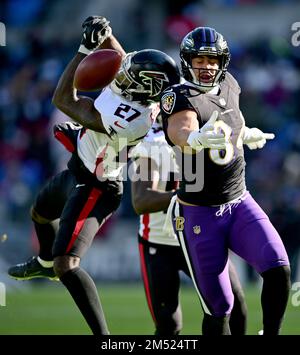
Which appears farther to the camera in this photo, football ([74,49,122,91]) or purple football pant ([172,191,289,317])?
football ([74,49,122,91])

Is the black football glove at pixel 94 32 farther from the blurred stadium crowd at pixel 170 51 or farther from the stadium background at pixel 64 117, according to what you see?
the blurred stadium crowd at pixel 170 51

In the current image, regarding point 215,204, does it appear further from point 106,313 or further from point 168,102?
point 106,313

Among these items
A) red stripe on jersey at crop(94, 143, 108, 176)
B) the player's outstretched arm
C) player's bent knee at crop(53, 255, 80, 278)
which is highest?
the player's outstretched arm

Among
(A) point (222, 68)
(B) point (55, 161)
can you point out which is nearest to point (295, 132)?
(B) point (55, 161)

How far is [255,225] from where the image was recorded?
17.0 feet

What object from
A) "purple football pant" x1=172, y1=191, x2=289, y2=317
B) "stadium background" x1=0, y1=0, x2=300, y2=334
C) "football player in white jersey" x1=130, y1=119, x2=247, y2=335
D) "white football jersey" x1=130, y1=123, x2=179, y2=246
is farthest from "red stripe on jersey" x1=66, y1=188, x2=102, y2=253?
"stadium background" x1=0, y1=0, x2=300, y2=334

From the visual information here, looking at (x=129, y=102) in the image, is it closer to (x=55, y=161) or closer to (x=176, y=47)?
(x=55, y=161)

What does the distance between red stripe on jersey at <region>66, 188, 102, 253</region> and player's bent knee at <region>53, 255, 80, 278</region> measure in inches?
2.2

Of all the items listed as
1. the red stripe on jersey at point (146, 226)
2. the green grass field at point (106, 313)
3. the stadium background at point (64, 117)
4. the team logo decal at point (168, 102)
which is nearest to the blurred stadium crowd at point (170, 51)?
the stadium background at point (64, 117)

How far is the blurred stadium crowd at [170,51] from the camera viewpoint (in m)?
12.9

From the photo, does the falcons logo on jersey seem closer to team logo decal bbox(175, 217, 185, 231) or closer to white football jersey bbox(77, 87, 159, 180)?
white football jersey bbox(77, 87, 159, 180)

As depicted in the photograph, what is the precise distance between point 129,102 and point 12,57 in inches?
384

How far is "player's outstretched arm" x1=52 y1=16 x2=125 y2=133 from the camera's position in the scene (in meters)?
5.88

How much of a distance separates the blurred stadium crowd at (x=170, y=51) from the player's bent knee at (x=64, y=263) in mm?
6271
